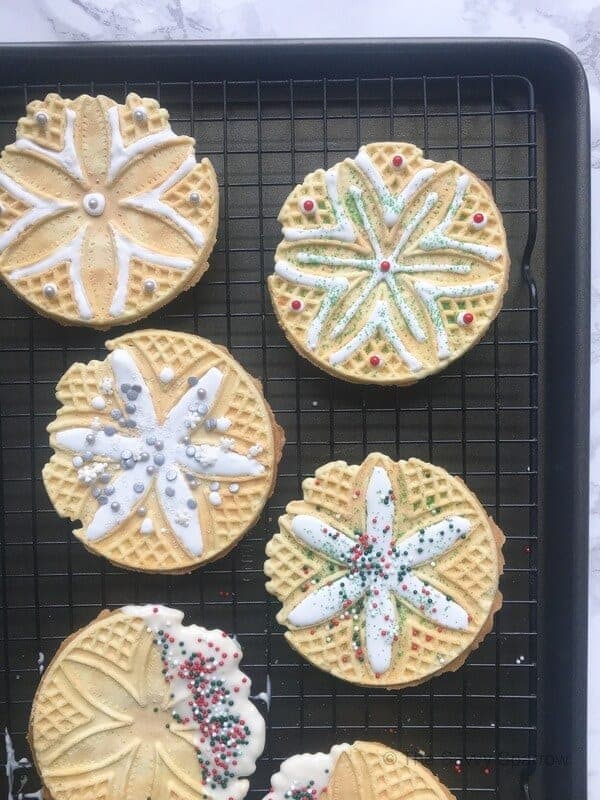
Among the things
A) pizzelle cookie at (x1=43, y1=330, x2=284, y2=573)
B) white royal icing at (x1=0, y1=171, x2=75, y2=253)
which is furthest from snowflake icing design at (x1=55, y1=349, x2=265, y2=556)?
white royal icing at (x1=0, y1=171, x2=75, y2=253)

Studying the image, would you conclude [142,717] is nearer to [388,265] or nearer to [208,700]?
[208,700]

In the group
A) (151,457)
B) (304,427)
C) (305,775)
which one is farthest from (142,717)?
(304,427)

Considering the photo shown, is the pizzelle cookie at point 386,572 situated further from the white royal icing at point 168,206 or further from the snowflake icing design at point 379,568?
the white royal icing at point 168,206

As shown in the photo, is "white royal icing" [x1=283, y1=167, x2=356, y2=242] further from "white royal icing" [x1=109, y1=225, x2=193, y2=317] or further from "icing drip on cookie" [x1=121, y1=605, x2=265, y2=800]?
"icing drip on cookie" [x1=121, y1=605, x2=265, y2=800]

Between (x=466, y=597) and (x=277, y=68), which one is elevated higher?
(x=277, y=68)

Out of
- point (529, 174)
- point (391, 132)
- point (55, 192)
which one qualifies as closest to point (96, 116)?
point (55, 192)

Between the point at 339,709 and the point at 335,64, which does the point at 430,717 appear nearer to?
the point at 339,709

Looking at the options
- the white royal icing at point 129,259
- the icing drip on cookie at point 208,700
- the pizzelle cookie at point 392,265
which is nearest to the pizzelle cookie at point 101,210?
the white royal icing at point 129,259
